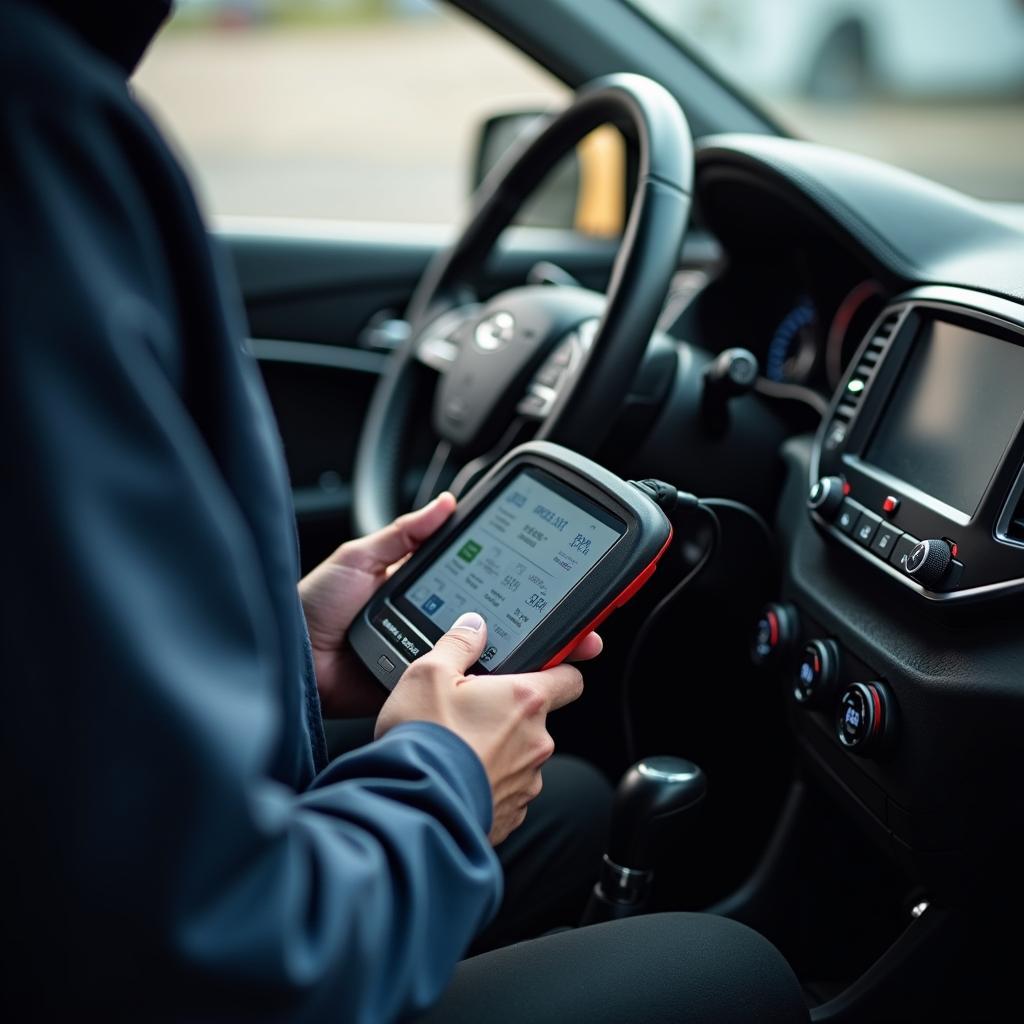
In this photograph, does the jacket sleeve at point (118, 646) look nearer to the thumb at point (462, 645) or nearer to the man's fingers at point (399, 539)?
the thumb at point (462, 645)

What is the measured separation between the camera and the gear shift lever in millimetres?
1062

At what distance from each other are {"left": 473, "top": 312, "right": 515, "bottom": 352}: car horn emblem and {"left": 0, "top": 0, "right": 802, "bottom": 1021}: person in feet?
2.62

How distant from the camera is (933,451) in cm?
103

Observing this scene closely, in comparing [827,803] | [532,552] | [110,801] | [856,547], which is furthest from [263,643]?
[827,803]

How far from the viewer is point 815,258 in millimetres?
1353

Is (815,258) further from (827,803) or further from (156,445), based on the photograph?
(156,445)

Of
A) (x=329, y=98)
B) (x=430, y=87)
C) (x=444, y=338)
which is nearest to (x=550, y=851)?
(x=444, y=338)

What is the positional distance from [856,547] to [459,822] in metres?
0.56

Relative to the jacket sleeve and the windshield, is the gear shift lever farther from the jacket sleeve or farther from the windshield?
the windshield

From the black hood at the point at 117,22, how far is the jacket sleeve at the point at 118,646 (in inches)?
2.5

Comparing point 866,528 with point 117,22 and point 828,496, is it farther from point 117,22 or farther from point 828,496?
point 117,22

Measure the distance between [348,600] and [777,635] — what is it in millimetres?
422

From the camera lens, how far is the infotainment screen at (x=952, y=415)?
95 cm

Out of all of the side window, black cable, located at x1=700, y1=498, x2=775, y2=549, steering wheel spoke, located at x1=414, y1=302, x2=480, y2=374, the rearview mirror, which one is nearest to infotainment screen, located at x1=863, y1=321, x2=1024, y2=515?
black cable, located at x1=700, y1=498, x2=775, y2=549
